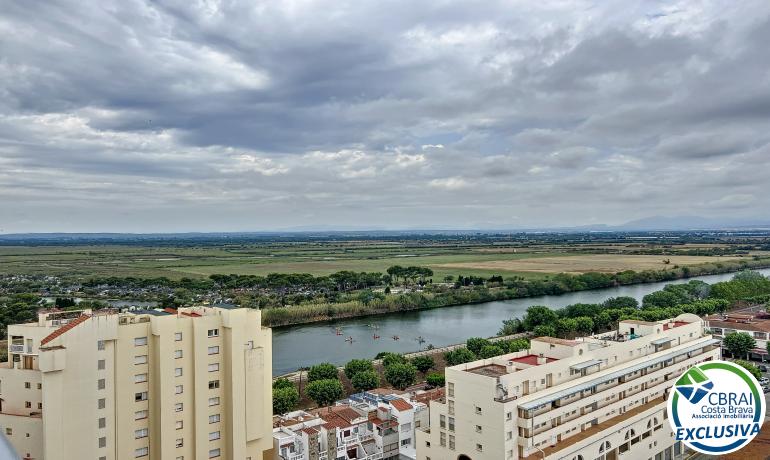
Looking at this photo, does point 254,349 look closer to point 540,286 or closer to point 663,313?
point 663,313

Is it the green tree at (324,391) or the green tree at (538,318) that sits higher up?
the green tree at (538,318)

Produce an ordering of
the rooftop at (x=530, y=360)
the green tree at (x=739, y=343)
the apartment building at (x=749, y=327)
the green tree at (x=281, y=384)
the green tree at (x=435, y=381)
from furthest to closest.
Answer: the apartment building at (x=749, y=327), the green tree at (x=739, y=343), the green tree at (x=435, y=381), the green tree at (x=281, y=384), the rooftop at (x=530, y=360)

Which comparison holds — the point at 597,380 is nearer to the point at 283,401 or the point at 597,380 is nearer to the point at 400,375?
the point at 400,375

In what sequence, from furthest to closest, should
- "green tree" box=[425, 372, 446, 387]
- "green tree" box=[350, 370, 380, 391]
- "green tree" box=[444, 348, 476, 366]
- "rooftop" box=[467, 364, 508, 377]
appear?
"green tree" box=[444, 348, 476, 366] → "green tree" box=[425, 372, 446, 387] → "green tree" box=[350, 370, 380, 391] → "rooftop" box=[467, 364, 508, 377]

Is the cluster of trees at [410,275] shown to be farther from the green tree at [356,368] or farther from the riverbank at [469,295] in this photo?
the green tree at [356,368]

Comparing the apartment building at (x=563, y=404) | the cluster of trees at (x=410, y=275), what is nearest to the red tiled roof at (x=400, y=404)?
the apartment building at (x=563, y=404)

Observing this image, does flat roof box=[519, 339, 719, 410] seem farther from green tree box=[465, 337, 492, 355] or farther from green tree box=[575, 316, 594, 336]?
green tree box=[575, 316, 594, 336]

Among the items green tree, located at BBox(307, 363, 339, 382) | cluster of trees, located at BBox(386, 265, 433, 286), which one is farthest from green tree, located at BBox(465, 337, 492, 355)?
cluster of trees, located at BBox(386, 265, 433, 286)
